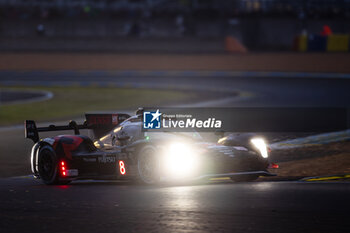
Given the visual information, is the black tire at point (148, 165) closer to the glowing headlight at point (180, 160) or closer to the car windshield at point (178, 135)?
the glowing headlight at point (180, 160)

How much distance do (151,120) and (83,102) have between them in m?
18.0

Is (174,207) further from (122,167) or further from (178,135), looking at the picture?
(178,135)

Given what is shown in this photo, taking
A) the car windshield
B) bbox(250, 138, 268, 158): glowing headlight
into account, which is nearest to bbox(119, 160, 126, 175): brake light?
the car windshield

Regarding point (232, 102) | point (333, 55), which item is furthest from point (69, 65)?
point (232, 102)

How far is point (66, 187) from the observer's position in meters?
9.38

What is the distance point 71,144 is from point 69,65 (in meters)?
34.2

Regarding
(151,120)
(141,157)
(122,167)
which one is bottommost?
(122,167)

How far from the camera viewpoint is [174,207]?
7.35m

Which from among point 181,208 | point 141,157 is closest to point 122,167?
point 141,157

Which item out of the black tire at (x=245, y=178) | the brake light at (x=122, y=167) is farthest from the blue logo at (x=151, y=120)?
the black tire at (x=245, y=178)

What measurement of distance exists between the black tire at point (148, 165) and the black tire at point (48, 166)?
1.44 metres

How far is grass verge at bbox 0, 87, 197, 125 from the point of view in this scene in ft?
74.4

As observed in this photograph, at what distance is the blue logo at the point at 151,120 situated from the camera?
9312 mm

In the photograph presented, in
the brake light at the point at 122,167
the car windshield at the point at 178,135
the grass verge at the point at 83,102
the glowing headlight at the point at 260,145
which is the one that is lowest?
the brake light at the point at 122,167
